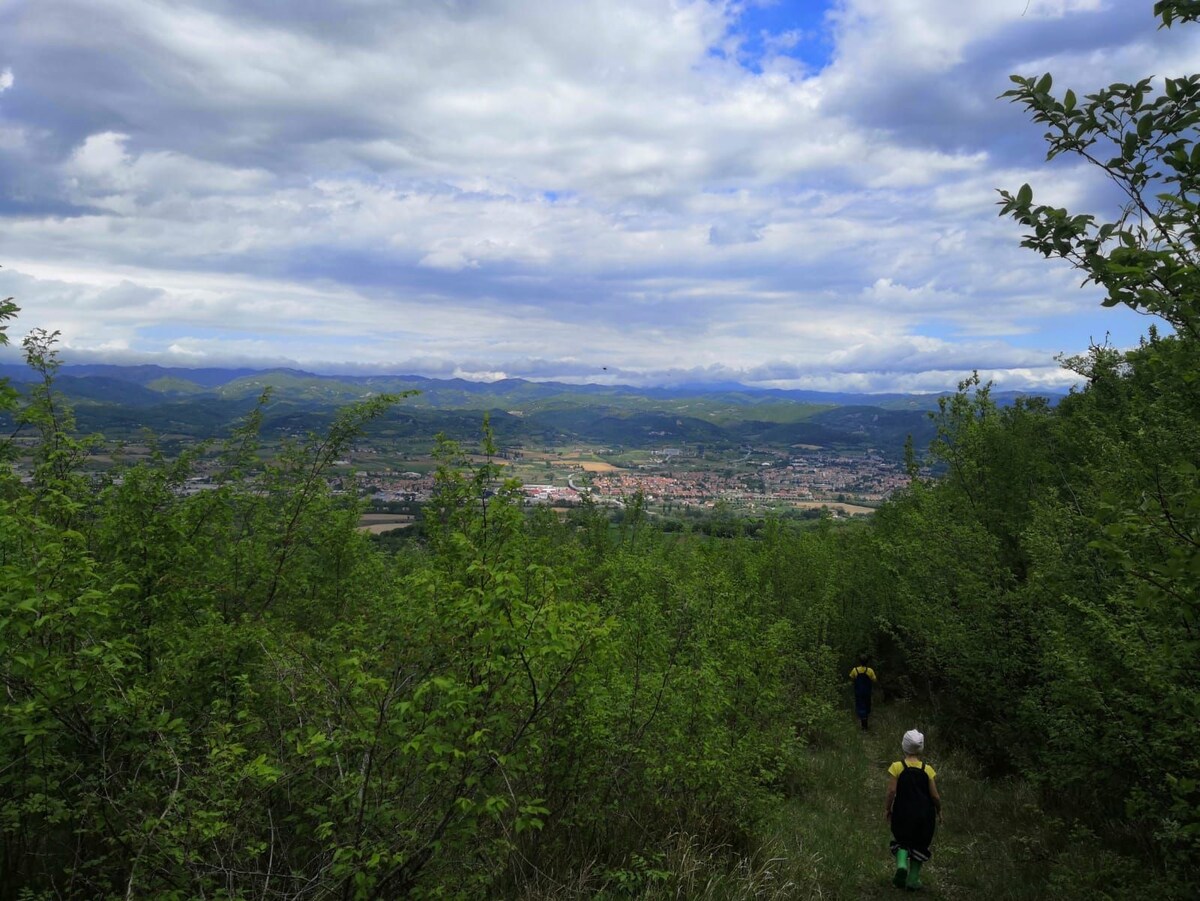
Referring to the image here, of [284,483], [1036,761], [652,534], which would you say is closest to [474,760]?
[284,483]

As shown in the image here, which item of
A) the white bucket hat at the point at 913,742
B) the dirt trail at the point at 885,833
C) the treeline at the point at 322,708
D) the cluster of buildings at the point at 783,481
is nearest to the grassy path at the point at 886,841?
the dirt trail at the point at 885,833

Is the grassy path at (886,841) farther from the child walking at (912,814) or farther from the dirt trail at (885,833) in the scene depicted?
the child walking at (912,814)

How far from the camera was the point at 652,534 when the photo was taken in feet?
90.3

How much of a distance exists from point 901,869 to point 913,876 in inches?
6.3

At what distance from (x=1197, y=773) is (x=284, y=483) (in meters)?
11.6

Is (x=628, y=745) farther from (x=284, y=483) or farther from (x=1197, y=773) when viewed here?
(x=284, y=483)

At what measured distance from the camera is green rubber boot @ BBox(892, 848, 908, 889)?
25.3 feet

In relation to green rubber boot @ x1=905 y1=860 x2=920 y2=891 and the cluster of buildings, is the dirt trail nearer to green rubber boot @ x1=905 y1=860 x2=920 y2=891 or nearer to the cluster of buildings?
green rubber boot @ x1=905 y1=860 x2=920 y2=891

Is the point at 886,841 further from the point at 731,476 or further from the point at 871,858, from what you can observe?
the point at 731,476

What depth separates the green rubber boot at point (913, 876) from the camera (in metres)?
7.69

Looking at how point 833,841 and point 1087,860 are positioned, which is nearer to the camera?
point 1087,860

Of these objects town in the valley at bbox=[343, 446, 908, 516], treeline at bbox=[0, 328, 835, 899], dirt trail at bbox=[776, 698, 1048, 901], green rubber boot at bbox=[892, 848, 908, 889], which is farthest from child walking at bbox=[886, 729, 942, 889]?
town in the valley at bbox=[343, 446, 908, 516]

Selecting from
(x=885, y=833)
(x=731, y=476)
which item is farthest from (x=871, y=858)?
(x=731, y=476)

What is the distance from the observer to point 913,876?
25.3 ft
